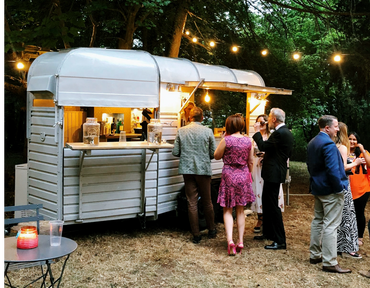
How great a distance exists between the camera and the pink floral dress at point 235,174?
5.57 m

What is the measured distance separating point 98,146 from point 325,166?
2742 millimetres

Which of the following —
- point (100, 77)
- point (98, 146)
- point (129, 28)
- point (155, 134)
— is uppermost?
point (129, 28)

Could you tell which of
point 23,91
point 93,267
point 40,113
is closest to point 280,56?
point 23,91

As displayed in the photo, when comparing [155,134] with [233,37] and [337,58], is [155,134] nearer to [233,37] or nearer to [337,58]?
[337,58]

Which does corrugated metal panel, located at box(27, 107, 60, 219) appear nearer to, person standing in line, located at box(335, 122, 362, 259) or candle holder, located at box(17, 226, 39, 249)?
candle holder, located at box(17, 226, 39, 249)

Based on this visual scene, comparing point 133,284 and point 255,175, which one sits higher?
point 255,175

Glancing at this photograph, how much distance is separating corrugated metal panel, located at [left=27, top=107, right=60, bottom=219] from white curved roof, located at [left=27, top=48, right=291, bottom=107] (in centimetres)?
39

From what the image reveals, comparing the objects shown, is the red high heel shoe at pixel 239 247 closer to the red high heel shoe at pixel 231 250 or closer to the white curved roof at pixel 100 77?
the red high heel shoe at pixel 231 250

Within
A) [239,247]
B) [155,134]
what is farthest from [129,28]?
[239,247]

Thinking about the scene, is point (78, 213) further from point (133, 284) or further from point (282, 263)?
point (282, 263)

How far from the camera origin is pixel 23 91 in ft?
28.8

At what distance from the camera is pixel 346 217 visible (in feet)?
17.5

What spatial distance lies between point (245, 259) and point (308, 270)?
0.78 metres

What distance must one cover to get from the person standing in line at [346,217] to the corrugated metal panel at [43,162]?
11.9 ft
